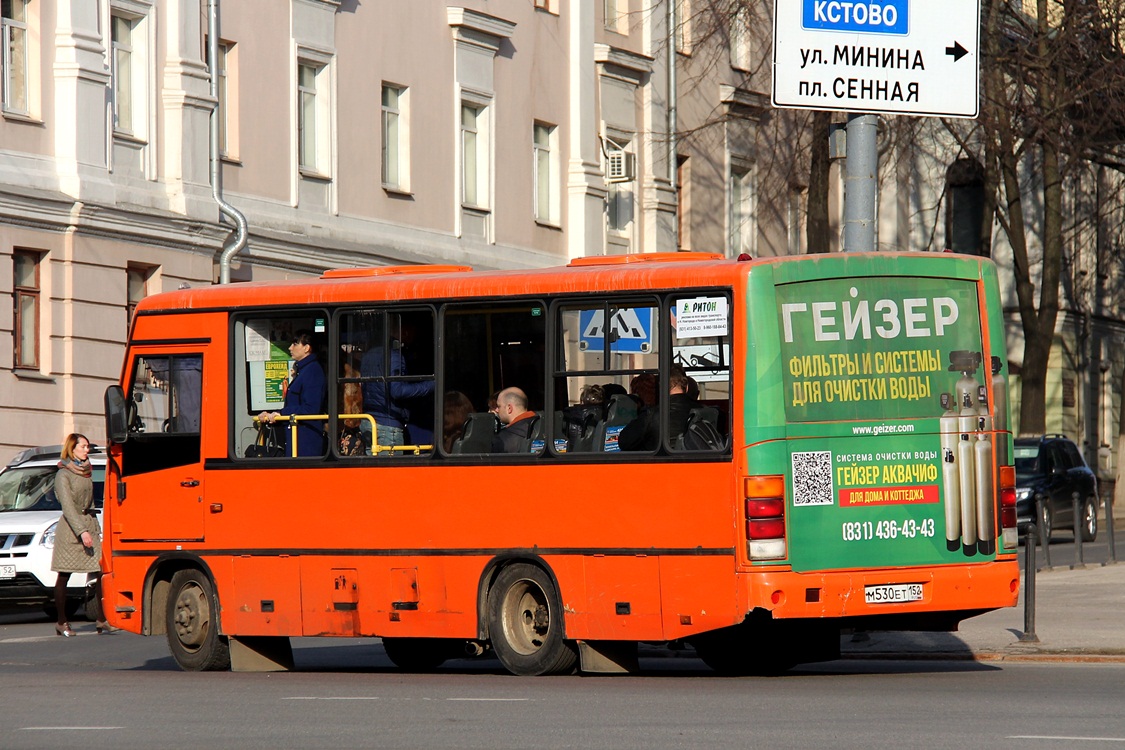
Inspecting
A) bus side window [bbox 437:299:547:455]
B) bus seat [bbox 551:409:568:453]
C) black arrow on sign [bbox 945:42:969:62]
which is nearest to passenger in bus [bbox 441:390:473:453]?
bus side window [bbox 437:299:547:455]

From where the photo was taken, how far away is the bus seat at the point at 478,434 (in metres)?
14.8

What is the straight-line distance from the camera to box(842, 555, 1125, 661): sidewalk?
16406 mm

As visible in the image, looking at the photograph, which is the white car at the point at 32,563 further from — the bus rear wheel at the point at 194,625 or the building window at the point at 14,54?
the building window at the point at 14,54

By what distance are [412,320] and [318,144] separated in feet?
60.3

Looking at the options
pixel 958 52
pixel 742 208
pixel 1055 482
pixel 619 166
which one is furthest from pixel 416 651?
pixel 742 208

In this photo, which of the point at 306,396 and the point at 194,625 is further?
the point at 194,625

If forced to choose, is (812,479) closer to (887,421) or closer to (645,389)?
(887,421)

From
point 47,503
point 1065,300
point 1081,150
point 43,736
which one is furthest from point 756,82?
point 43,736

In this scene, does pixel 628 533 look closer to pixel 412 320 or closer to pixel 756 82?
pixel 412 320

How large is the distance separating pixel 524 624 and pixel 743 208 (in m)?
30.2

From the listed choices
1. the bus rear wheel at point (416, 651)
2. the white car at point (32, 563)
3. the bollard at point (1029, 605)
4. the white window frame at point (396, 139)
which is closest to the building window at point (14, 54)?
the white car at point (32, 563)

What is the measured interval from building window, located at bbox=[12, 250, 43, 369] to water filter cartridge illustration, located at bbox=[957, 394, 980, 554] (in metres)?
16.4

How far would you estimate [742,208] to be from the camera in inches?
1740

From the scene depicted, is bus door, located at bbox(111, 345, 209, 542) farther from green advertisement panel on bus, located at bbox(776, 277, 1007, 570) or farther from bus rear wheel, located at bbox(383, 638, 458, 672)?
green advertisement panel on bus, located at bbox(776, 277, 1007, 570)
